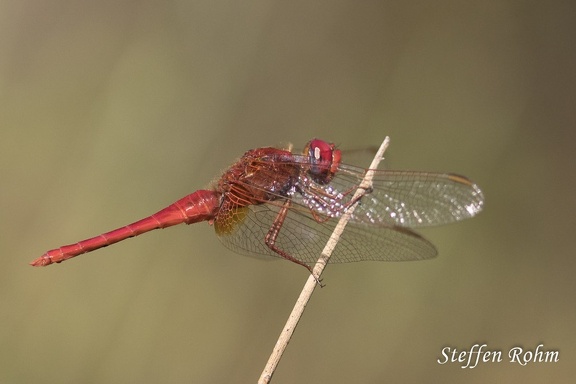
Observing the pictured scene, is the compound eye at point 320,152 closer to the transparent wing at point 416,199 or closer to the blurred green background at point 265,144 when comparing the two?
the transparent wing at point 416,199

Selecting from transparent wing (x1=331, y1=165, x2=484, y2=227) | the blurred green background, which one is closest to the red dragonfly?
transparent wing (x1=331, y1=165, x2=484, y2=227)

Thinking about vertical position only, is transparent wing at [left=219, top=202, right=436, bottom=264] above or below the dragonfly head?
below

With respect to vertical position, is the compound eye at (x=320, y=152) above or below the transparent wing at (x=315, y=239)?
above

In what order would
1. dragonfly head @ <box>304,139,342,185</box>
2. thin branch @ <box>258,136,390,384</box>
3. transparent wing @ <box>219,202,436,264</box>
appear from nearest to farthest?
thin branch @ <box>258,136,390,384</box> → transparent wing @ <box>219,202,436,264</box> → dragonfly head @ <box>304,139,342,185</box>

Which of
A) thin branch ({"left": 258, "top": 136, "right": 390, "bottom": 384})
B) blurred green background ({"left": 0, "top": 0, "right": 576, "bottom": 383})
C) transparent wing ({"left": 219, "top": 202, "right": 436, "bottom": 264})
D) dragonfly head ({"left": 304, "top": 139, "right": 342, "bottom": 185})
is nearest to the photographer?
thin branch ({"left": 258, "top": 136, "right": 390, "bottom": 384})

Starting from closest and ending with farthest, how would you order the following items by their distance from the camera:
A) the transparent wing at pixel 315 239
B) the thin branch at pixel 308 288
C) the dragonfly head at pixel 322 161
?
the thin branch at pixel 308 288 → the transparent wing at pixel 315 239 → the dragonfly head at pixel 322 161

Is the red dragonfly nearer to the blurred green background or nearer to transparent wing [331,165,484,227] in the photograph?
transparent wing [331,165,484,227]

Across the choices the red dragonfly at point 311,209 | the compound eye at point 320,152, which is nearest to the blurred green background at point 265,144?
the red dragonfly at point 311,209
